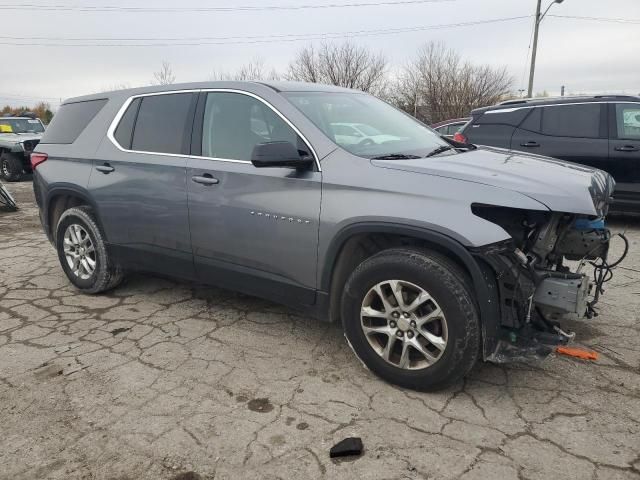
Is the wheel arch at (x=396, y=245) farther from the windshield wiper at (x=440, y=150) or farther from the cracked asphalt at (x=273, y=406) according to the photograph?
the windshield wiper at (x=440, y=150)

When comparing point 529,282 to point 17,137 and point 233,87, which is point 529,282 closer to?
point 233,87

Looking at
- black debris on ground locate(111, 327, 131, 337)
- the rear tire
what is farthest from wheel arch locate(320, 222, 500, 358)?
the rear tire

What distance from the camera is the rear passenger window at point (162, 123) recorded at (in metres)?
3.85

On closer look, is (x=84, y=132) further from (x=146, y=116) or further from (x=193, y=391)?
(x=193, y=391)

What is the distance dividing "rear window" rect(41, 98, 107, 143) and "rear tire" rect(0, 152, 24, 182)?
10651mm

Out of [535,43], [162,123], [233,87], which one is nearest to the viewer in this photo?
[233,87]

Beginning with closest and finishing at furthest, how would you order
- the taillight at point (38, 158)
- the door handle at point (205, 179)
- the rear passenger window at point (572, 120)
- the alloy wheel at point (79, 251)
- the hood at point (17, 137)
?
the door handle at point (205, 179), the alloy wheel at point (79, 251), the taillight at point (38, 158), the rear passenger window at point (572, 120), the hood at point (17, 137)

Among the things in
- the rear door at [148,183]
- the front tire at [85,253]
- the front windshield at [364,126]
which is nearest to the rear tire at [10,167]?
the front tire at [85,253]

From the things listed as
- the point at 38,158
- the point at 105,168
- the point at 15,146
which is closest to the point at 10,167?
the point at 15,146

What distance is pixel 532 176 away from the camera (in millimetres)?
2785

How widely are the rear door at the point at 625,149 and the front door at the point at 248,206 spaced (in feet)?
17.0

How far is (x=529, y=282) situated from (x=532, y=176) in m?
0.57

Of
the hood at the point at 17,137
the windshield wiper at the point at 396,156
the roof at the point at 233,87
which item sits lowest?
the hood at the point at 17,137

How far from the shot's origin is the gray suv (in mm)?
2691
